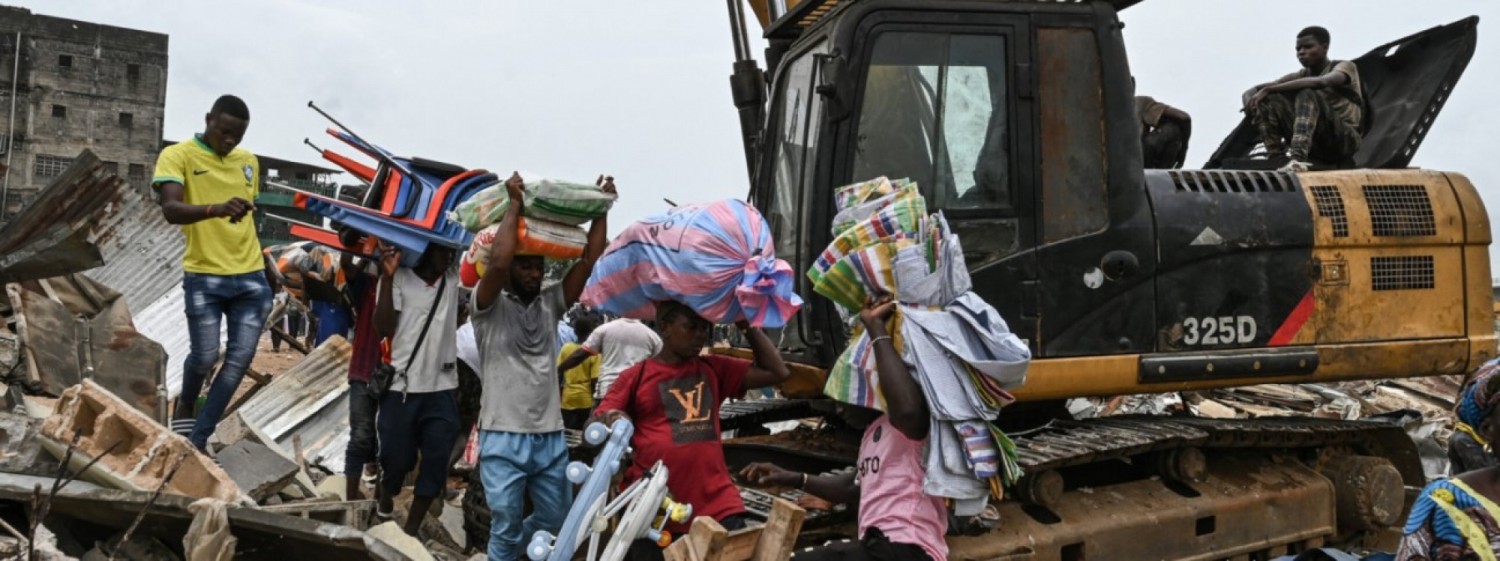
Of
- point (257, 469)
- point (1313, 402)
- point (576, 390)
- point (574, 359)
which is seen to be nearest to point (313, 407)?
point (576, 390)

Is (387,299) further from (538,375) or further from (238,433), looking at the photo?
(238,433)

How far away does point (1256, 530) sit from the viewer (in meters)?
6.08

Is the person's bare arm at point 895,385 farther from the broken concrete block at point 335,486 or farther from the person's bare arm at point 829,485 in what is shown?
A: the broken concrete block at point 335,486

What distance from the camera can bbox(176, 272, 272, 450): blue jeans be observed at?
222 inches

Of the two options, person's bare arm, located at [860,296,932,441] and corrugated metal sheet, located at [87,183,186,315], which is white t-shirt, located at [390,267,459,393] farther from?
corrugated metal sheet, located at [87,183,186,315]

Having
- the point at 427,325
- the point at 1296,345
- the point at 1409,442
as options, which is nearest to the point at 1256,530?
the point at 1296,345

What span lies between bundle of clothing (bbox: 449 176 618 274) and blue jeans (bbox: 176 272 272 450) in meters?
1.81

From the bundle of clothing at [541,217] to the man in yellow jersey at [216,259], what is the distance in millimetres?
1605

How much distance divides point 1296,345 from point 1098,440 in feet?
4.13

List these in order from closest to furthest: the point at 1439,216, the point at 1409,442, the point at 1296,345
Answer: the point at 1296,345
the point at 1439,216
the point at 1409,442

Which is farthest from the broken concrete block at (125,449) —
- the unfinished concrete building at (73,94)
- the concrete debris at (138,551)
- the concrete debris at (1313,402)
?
the unfinished concrete building at (73,94)

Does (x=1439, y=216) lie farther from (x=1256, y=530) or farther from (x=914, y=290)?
(x=914, y=290)

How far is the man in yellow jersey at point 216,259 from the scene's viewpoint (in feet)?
18.2

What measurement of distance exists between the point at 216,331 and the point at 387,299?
103 cm
